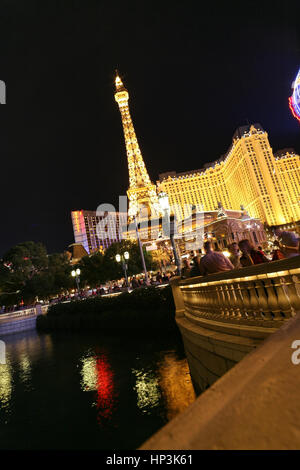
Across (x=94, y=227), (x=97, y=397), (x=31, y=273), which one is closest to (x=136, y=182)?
(x=31, y=273)

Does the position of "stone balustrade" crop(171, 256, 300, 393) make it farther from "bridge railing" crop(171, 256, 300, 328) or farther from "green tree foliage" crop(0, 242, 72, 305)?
"green tree foliage" crop(0, 242, 72, 305)

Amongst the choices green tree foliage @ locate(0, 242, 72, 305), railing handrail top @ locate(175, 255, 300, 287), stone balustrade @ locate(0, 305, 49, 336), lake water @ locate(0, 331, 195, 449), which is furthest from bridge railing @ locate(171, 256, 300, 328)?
green tree foliage @ locate(0, 242, 72, 305)

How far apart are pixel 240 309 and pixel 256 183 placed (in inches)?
3890

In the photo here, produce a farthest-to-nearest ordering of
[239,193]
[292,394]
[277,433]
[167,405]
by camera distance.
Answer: [239,193], [167,405], [292,394], [277,433]

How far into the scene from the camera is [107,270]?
46125 millimetres

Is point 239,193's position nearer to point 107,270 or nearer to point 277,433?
point 107,270

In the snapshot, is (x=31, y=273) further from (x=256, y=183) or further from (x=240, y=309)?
(x=256, y=183)

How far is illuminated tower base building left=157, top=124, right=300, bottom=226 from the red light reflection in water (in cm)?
8554

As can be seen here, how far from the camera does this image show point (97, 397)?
8.83m

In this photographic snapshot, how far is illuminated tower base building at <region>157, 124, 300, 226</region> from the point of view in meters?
95.9

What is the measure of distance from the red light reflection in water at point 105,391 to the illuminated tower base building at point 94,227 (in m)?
135

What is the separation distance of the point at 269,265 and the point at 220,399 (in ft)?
7.77

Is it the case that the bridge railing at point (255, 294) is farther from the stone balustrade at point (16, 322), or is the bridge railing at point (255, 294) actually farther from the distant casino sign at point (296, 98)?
the stone balustrade at point (16, 322)

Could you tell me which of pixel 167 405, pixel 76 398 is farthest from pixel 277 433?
pixel 76 398
